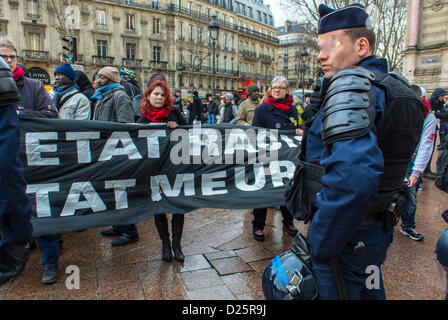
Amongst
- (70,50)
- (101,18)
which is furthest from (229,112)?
(101,18)

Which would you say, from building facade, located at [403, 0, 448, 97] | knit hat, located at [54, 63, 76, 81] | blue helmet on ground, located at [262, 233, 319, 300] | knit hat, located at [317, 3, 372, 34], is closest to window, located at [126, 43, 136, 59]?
building facade, located at [403, 0, 448, 97]

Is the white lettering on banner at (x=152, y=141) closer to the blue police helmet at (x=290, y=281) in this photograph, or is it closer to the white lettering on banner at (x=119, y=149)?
the white lettering on banner at (x=119, y=149)

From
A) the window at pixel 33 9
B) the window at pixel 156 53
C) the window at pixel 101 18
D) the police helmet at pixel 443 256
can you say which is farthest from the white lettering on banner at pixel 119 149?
the window at pixel 156 53

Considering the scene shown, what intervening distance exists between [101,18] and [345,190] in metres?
49.0

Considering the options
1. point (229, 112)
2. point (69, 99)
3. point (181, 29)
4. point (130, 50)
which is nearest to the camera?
point (69, 99)

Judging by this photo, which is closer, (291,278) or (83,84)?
(291,278)

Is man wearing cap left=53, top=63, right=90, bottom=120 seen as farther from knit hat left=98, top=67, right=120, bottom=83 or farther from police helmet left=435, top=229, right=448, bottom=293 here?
police helmet left=435, top=229, right=448, bottom=293

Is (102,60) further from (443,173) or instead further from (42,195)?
(443,173)

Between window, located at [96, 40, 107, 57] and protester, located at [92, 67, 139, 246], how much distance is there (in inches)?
1717

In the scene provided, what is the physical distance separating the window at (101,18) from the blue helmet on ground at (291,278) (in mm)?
48014

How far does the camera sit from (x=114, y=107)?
4.02 m

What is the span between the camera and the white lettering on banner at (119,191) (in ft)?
11.3

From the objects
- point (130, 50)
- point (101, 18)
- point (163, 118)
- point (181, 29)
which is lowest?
point (163, 118)
